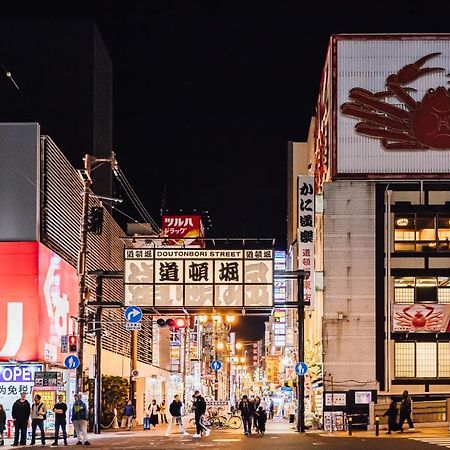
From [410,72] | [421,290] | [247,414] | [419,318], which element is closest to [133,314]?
[247,414]

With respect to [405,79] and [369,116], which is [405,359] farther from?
[405,79]

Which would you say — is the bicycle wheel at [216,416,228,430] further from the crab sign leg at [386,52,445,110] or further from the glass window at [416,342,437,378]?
the crab sign leg at [386,52,445,110]

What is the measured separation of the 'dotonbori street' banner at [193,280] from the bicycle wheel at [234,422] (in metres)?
12.5

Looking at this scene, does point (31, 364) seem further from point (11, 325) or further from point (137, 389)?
point (137, 389)

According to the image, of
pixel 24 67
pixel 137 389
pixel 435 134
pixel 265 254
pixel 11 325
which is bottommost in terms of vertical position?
pixel 137 389

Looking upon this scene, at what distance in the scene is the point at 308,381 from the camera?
212ft

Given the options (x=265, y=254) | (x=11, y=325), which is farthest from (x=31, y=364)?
(x=265, y=254)

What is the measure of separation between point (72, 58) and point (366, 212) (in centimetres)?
3901

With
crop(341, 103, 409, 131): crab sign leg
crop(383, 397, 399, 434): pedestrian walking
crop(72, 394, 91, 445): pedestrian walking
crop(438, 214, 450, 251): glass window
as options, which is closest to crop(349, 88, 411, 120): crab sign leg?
crop(341, 103, 409, 131): crab sign leg

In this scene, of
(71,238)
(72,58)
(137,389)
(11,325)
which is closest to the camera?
(11,325)

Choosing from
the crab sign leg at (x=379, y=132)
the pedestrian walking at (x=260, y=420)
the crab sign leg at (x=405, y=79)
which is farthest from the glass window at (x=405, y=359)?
the crab sign leg at (x=405, y=79)

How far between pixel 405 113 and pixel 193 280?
56.1 feet

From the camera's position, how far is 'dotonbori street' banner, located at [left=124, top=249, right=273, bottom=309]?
1625 inches

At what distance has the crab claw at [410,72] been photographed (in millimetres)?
51656
